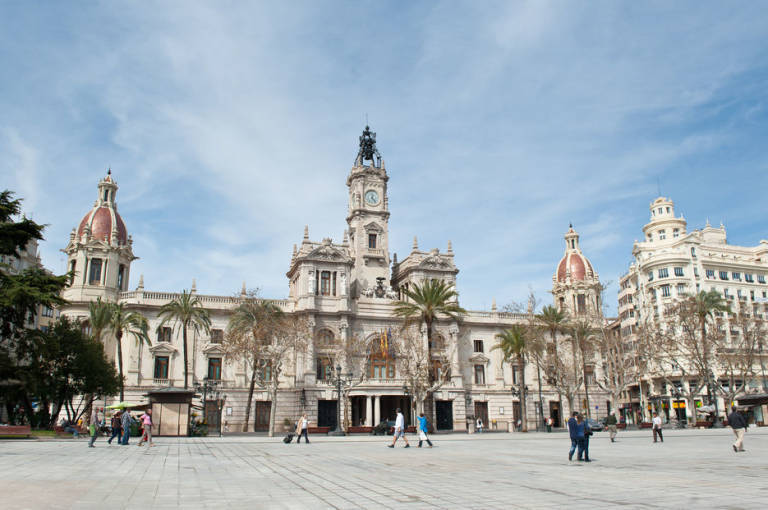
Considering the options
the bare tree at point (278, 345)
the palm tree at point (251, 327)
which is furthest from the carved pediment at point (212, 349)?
the bare tree at point (278, 345)

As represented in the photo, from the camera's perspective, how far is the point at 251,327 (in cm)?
5419

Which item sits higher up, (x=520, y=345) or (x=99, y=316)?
(x=99, y=316)

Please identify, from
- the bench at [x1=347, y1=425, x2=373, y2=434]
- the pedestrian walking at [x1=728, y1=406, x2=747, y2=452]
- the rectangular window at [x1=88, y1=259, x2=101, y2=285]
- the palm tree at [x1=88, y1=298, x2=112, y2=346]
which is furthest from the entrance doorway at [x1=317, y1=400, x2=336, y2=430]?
the pedestrian walking at [x1=728, y1=406, x2=747, y2=452]

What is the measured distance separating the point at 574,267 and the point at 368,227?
28.1m

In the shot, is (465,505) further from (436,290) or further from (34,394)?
(436,290)

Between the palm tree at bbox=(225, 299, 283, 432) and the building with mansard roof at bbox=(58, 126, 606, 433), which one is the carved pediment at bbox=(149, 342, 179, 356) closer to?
the building with mansard roof at bbox=(58, 126, 606, 433)

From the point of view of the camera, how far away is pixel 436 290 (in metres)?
55.5

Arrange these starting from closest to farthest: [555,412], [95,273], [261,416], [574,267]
→ 1. [261,416]
2. [95,273]
3. [555,412]
4. [574,267]

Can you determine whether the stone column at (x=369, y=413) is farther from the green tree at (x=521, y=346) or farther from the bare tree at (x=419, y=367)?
the green tree at (x=521, y=346)

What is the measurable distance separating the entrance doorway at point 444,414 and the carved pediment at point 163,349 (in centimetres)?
2644

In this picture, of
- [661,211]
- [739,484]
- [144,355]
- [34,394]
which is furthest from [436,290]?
[661,211]

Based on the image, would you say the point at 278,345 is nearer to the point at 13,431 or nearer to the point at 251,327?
the point at 251,327

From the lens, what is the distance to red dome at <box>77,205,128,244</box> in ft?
203

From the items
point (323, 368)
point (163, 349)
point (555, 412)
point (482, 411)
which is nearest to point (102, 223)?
point (163, 349)
